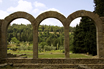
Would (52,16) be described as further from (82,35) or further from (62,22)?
(82,35)

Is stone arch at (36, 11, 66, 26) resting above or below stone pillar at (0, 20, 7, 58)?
above

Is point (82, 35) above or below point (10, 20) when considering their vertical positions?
below

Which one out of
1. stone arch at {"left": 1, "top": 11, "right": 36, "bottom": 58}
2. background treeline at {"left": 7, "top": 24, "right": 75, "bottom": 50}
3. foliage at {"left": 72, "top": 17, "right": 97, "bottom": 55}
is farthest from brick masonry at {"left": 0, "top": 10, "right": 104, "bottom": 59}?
background treeline at {"left": 7, "top": 24, "right": 75, "bottom": 50}

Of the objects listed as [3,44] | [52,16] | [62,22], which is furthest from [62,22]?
[3,44]

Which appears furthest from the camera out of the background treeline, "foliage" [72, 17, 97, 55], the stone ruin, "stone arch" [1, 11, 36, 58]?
the background treeline

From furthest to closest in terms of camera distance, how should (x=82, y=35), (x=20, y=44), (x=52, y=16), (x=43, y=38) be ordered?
(x=43, y=38), (x=20, y=44), (x=82, y=35), (x=52, y=16)

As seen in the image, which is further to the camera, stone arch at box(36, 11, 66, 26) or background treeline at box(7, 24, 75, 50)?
background treeline at box(7, 24, 75, 50)

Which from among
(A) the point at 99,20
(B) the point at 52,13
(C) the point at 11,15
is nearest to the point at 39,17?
(B) the point at 52,13

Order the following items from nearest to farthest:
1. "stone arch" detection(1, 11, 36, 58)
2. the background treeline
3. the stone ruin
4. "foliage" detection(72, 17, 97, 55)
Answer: the stone ruin
"stone arch" detection(1, 11, 36, 58)
"foliage" detection(72, 17, 97, 55)
the background treeline

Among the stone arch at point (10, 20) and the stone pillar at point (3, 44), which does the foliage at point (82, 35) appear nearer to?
the stone arch at point (10, 20)

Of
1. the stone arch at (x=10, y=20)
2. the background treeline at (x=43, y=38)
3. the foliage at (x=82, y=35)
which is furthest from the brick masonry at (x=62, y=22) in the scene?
the background treeline at (x=43, y=38)

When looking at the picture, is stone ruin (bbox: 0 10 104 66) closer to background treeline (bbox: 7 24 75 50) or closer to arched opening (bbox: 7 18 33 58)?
arched opening (bbox: 7 18 33 58)

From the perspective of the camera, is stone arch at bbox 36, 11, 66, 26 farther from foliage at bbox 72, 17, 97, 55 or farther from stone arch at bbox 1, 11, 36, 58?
foliage at bbox 72, 17, 97, 55

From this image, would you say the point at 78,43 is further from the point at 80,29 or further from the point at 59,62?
the point at 59,62
